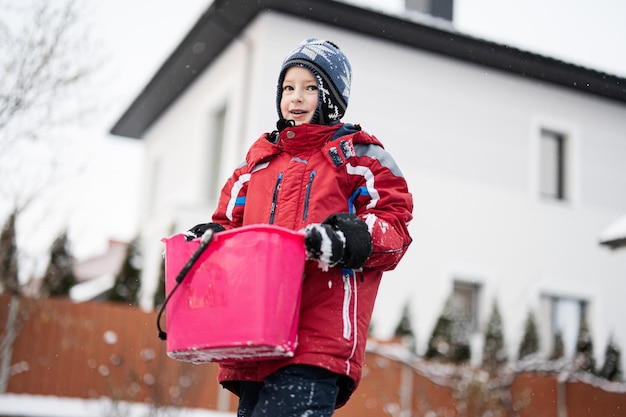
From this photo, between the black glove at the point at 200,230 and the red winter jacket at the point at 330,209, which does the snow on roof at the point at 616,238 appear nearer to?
the red winter jacket at the point at 330,209

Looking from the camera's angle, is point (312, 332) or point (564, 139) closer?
point (312, 332)

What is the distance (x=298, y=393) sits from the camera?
192cm

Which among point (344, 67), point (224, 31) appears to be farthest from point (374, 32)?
point (344, 67)

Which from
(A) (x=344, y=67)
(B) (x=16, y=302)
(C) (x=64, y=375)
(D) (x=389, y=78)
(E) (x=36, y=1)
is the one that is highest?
(D) (x=389, y=78)

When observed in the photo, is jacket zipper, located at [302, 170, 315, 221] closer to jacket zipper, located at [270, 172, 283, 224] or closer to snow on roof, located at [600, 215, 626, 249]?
jacket zipper, located at [270, 172, 283, 224]

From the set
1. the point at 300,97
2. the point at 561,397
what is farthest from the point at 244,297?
the point at 561,397

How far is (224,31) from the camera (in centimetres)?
1080

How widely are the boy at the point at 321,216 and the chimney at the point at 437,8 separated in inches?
395

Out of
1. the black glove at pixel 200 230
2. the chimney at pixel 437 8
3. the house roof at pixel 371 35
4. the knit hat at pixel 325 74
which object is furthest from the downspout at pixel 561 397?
the black glove at pixel 200 230

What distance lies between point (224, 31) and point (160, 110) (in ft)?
13.7

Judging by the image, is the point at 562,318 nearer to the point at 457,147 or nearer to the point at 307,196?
the point at 457,147

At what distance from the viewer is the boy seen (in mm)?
1939

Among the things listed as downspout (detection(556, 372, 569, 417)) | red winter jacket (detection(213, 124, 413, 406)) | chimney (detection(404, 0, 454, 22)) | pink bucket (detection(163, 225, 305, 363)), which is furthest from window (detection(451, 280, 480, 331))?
pink bucket (detection(163, 225, 305, 363))

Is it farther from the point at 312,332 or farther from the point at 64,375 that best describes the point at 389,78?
the point at 312,332
